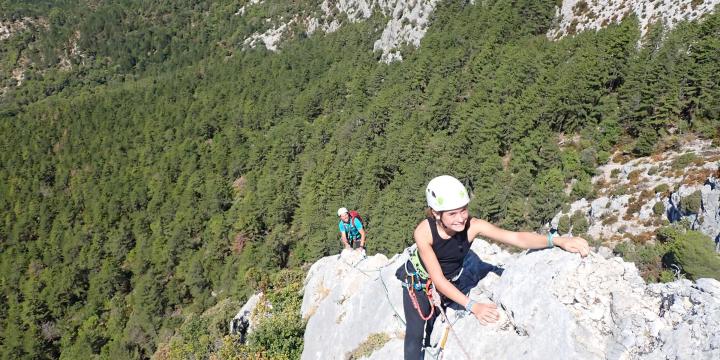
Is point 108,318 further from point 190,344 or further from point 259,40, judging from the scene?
point 259,40

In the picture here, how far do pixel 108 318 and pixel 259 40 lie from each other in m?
132

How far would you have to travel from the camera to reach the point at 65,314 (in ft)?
331

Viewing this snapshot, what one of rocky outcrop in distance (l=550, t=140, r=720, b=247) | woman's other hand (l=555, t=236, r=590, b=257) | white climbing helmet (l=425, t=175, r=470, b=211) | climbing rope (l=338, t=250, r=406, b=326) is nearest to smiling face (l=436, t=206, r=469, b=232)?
white climbing helmet (l=425, t=175, r=470, b=211)

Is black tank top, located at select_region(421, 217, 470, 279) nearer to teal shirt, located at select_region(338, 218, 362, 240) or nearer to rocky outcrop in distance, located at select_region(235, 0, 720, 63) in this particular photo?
teal shirt, located at select_region(338, 218, 362, 240)

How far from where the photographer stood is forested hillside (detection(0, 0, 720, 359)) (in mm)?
56344

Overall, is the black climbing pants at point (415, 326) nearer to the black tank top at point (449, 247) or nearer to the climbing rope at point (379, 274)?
the black tank top at point (449, 247)

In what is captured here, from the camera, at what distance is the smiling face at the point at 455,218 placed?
6992 mm

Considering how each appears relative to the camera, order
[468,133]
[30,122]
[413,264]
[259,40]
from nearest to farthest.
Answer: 1. [413,264]
2. [468,133]
3. [30,122]
4. [259,40]

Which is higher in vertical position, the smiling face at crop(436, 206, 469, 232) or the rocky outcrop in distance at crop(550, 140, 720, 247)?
the smiling face at crop(436, 206, 469, 232)

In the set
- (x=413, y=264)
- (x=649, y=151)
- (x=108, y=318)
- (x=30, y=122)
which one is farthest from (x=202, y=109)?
(x=413, y=264)

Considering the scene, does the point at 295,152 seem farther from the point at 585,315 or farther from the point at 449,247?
the point at 585,315

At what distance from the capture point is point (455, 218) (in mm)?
7016

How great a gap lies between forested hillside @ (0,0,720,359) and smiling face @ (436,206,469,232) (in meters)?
18.3

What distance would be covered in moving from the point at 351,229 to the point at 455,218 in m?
11.9
